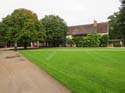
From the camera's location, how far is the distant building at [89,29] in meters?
84.2

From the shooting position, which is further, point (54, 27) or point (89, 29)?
point (89, 29)

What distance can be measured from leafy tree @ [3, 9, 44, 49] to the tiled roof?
28.9 metres

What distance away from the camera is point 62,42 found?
82.6 m

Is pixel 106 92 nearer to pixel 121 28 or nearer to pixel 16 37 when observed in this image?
pixel 16 37

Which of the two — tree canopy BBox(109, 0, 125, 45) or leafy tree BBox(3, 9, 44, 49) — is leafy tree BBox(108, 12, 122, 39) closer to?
tree canopy BBox(109, 0, 125, 45)

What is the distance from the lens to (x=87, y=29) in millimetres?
89312

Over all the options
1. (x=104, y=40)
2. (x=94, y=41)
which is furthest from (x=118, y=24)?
(x=94, y=41)

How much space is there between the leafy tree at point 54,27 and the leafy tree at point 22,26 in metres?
12.3

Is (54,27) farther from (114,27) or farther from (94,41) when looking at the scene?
(114,27)

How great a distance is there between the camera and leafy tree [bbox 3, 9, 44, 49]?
2258 inches

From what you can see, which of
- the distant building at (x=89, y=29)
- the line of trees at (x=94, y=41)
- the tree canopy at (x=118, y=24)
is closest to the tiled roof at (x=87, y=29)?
the distant building at (x=89, y=29)

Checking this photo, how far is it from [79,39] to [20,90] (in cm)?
6824

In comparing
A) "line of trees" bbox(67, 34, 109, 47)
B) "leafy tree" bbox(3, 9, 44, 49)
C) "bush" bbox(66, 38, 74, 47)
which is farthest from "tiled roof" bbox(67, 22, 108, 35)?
"leafy tree" bbox(3, 9, 44, 49)

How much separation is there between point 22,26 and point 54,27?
53.9 ft
